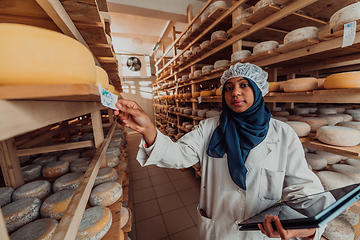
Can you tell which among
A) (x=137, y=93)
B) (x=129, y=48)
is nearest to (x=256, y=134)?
(x=129, y=48)

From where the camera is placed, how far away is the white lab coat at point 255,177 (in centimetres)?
96

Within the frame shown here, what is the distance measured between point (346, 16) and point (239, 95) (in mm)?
927

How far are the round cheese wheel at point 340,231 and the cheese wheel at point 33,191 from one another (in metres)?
2.45

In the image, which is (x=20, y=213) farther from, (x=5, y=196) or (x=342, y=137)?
(x=342, y=137)

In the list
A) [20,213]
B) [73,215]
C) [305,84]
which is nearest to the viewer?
[73,215]

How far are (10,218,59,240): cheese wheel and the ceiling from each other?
3621 millimetres

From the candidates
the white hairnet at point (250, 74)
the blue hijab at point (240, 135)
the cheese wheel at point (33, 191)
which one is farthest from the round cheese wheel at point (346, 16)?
the cheese wheel at point (33, 191)

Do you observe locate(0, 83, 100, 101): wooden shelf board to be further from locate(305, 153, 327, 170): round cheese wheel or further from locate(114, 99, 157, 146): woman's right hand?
locate(305, 153, 327, 170): round cheese wheel

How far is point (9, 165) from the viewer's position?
1193 millimetres

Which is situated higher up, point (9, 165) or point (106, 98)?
point (106, 98)

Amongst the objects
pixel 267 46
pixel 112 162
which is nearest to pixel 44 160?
pixel 112 162

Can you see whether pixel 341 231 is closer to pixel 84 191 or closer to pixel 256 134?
pixel 256 134

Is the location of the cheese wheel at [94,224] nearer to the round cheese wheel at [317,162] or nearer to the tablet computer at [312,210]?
the tablet computer at [312,210]

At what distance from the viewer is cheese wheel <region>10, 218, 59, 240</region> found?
755 mm
